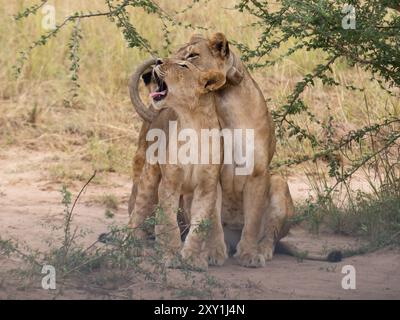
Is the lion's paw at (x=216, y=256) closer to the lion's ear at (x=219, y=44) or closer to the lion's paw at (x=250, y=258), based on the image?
the lion's paw at (x=250, y=258)

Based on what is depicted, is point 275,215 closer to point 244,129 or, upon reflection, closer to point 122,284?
point 244,129

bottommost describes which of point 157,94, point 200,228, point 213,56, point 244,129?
point 200,228

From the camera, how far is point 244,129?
250 inches

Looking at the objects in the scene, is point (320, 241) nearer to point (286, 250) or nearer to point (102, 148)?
point (286, 250)

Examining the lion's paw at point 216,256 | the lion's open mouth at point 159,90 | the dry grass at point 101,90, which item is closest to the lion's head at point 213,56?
the lion's open mouth at point 159,90

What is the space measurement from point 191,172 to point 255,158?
41cm

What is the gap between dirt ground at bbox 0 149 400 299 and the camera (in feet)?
Result: 18.0

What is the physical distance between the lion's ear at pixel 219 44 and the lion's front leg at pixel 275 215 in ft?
3.25

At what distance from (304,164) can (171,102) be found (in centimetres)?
288

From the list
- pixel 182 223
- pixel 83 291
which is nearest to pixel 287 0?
pixel 182 223

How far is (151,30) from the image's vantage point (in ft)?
35.2

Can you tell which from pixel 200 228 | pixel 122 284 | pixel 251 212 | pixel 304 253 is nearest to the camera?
pixel 122 284

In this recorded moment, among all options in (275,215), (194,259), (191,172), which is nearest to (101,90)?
(275,215)

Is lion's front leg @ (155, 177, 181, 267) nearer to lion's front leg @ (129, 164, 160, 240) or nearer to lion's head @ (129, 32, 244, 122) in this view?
lion's front leg @ (129, 164, 160, 240)
